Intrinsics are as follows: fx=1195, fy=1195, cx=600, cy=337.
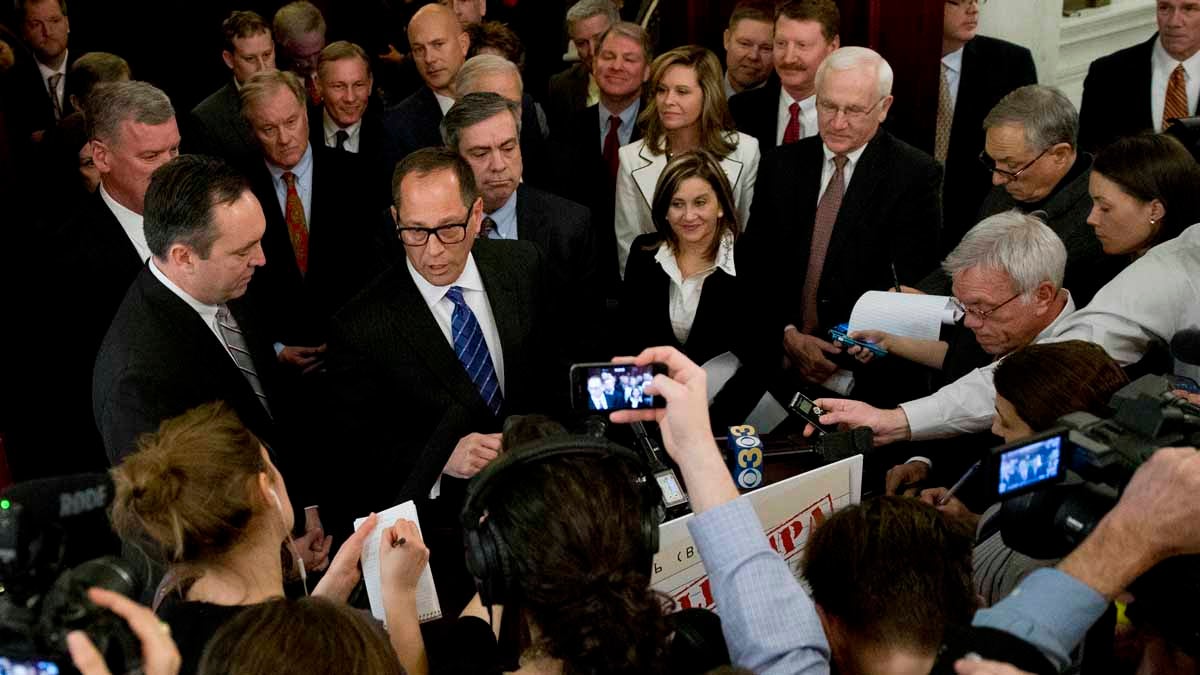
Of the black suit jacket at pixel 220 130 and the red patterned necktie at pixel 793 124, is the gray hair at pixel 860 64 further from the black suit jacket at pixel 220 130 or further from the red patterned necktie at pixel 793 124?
the black suit jacket at pixel 220 130

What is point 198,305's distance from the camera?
298 cm

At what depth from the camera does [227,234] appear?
116 inches

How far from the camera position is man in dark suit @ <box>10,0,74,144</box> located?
5.59 m

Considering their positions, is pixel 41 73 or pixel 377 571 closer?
pixel 377 571

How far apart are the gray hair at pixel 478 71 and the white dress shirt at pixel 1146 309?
2.58 meters

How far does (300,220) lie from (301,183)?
0.16m

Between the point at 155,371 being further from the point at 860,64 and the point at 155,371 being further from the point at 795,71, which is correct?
the point at 795,71

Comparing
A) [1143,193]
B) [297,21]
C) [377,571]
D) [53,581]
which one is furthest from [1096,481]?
[297,21]

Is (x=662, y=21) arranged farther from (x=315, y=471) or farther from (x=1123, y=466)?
(x=1123, y=466)

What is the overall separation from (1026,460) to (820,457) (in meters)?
1.23

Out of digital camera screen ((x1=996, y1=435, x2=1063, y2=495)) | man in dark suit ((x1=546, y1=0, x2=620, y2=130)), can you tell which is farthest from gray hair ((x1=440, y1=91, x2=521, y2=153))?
digital camera screen ((x1=996, y1=435, x2=1063, y2=495))

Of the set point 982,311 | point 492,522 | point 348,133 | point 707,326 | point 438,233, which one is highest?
point 348,133

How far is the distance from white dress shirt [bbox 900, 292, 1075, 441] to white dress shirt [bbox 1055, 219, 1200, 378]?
15 centimetres

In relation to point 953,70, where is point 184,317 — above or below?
below
